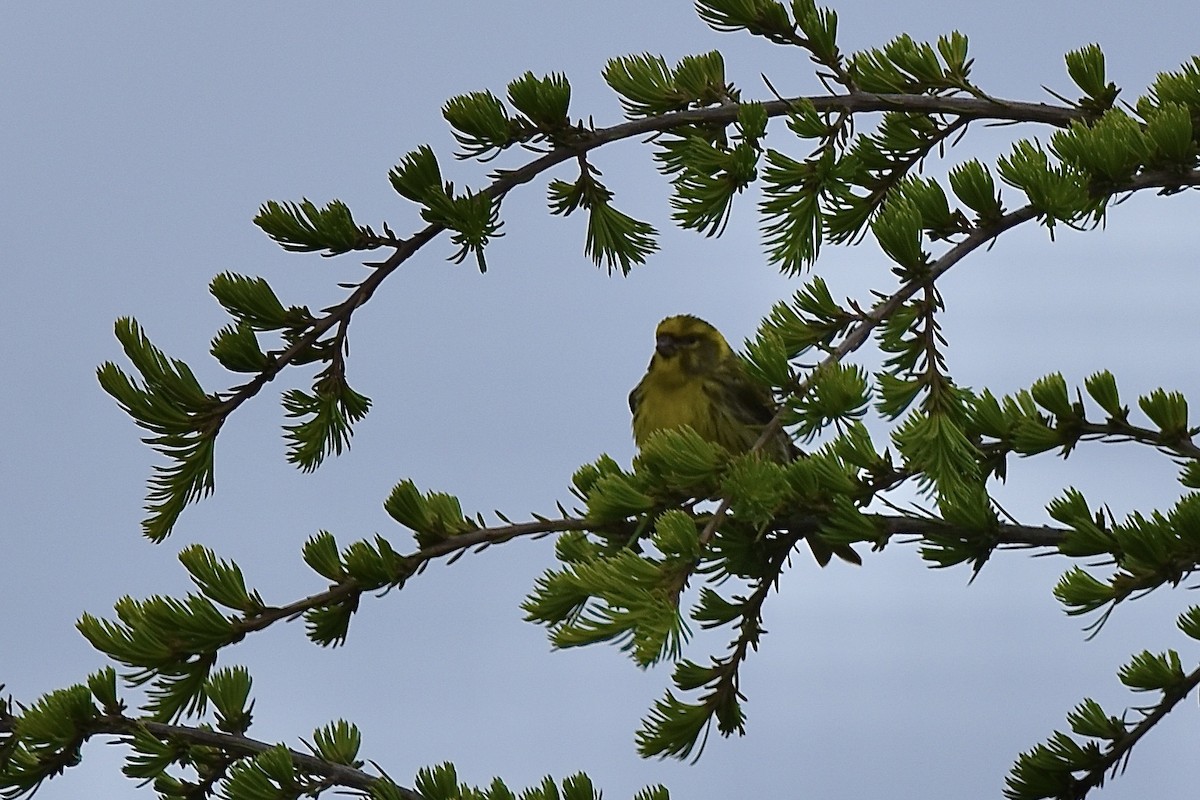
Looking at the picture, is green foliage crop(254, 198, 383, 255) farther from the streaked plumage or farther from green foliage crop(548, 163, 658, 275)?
the streaked plumage

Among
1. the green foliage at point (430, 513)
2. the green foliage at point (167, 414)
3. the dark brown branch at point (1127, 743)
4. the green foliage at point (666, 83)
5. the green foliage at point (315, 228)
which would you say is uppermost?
the green foliage at point (666, 83)

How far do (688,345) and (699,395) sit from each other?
221mm

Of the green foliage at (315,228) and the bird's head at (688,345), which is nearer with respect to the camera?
the green foliage at (315,228)

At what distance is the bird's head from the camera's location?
5.31m

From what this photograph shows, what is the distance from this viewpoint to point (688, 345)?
5.35m

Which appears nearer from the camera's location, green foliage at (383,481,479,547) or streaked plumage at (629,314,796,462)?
green foliage at (383,481,479,547)

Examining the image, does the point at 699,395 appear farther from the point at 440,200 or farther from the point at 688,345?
the point at 440,200

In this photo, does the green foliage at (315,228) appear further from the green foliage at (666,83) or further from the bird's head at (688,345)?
the bird's head at (688,345)

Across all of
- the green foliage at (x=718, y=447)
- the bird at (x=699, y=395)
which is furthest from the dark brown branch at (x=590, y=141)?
the bird at (x=699, y=395)

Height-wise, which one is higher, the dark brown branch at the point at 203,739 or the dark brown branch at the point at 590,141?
the dark brown branch at the point at 590,141

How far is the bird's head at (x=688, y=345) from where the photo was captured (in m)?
5.31

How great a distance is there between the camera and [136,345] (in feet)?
12.3

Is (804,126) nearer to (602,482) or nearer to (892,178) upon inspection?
(892,178)

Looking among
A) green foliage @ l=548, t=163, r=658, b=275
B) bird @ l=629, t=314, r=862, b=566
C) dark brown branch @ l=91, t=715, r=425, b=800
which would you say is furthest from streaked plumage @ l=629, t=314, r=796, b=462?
dark brown branch @ l=91, t=715, r=425, b=800
